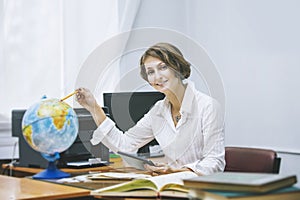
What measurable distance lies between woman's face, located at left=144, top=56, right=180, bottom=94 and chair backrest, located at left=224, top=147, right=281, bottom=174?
55cm

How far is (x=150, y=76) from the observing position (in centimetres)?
253

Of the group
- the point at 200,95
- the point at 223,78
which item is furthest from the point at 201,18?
the point at 200,95

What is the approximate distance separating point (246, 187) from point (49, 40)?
251cm

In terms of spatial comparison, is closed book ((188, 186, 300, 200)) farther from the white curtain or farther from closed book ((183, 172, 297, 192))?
the white curtain

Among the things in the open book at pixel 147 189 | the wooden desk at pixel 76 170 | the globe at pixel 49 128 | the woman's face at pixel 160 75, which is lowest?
the wooden desk at pixel 76 170

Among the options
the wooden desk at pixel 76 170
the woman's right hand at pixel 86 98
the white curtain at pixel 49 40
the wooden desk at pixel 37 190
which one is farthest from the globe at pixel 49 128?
the white curtain at pixel 49 40

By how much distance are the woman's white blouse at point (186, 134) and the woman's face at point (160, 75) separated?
0.33 feet

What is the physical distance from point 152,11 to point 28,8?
0.98 metres

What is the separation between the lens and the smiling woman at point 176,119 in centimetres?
245

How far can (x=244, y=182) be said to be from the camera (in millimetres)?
1334

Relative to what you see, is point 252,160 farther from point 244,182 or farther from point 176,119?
point 244,182

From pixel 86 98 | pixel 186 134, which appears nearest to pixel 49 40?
pixel 86 98

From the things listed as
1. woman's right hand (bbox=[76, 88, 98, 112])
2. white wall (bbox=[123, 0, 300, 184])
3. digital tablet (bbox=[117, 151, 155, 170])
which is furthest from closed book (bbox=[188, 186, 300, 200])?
white wall (bbox=[123, 0, 300, 184])

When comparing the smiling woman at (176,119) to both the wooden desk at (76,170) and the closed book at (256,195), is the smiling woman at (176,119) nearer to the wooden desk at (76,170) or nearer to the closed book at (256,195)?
the wooden desk at (76,170)
